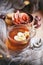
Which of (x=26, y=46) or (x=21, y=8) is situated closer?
(x=26, y=46)

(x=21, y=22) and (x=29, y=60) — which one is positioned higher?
(x=21, y=22)

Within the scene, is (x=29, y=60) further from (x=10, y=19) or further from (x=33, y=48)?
(x=10, y=19)

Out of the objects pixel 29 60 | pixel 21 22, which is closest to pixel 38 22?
pixel 21 22

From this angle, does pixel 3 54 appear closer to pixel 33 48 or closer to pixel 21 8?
pixel 33 48

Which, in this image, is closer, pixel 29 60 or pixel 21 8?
pixel 29 60

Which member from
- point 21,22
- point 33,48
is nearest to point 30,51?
point 33,48

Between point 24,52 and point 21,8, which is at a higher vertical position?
point 21,8

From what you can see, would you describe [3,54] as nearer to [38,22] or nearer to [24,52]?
[24,52]
